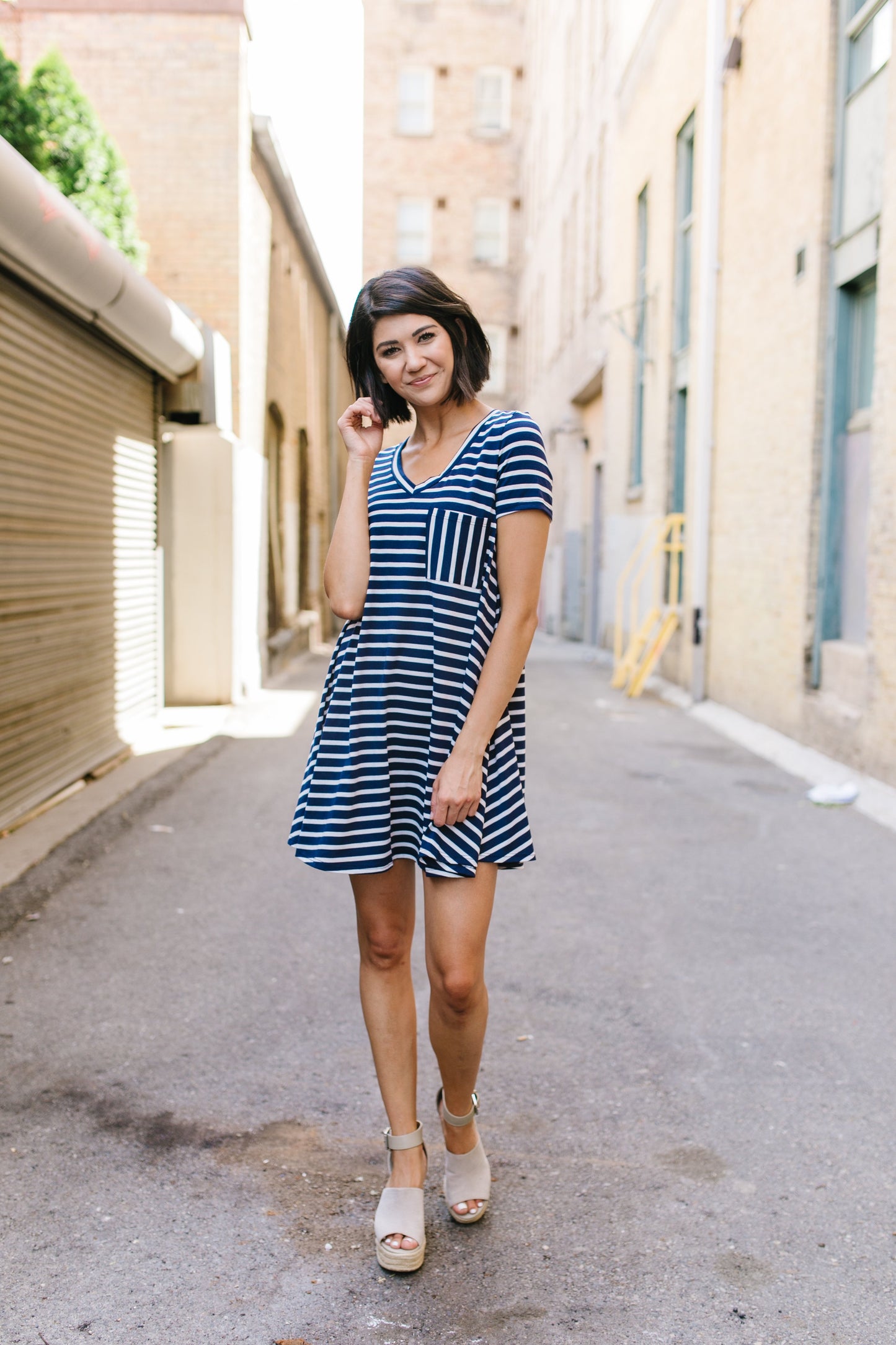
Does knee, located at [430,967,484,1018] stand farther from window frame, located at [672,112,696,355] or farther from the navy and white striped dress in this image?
window frame, located at [672,112,696,355]

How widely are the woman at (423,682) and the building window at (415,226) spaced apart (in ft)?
116

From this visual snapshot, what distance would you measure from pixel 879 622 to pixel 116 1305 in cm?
662

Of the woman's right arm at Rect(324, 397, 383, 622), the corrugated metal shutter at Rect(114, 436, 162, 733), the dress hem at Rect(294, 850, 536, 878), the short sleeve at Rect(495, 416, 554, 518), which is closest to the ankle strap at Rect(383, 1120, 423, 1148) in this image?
the dress hem at Rect(294, 850, 536, 878)

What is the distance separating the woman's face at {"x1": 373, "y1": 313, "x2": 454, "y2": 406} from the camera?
8.24 ft

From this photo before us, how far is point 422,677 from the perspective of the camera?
249cm

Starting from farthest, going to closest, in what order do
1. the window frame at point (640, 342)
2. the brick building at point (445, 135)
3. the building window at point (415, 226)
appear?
1. the building window at point (415, 226)
2. the brick building at point (445, 135)
3. the window frame at point (640, 342)

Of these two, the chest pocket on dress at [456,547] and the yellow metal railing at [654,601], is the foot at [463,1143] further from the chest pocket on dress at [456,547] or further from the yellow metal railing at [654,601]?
the yellow metal railing at [654,601]

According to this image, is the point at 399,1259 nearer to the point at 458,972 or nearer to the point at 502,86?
the point at 458,972

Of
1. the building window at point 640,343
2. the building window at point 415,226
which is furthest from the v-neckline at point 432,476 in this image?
the building window at point 415,226

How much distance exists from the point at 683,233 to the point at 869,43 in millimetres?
6409

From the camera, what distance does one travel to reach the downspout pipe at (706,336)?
12.5 meters

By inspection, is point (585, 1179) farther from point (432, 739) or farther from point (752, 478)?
point (752, 478)

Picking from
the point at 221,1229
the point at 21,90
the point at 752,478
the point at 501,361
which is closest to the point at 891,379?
the point at 752,478

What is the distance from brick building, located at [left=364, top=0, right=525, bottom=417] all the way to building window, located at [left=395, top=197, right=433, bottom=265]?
0.03m
